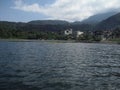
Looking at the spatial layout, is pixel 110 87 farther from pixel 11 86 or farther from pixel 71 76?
pixel 11 86

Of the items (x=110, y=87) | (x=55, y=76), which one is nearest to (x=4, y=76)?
(x=55, y=76)

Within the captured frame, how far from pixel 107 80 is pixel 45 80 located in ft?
21.1

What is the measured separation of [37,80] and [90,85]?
5.22m

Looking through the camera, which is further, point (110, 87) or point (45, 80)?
point (45, 80)

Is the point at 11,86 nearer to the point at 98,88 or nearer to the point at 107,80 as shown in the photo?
the point at 98,88

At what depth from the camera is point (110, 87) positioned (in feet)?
78.1

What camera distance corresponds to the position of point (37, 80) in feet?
84.9

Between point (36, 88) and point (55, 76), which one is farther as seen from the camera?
point (55, 76)

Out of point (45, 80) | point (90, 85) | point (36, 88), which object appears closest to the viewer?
point (36, 88)

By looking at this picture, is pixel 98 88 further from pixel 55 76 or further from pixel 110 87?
pixel 55 76

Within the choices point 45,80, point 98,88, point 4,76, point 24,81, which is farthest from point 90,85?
point 4,76

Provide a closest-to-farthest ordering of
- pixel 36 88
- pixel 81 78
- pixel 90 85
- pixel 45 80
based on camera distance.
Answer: pixel 36 88 < pixel 90 85 < pixel 45 80 < pixel 81 78

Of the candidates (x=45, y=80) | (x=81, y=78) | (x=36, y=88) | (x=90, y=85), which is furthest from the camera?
(x=81, y=78)

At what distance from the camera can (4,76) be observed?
90.5ft
